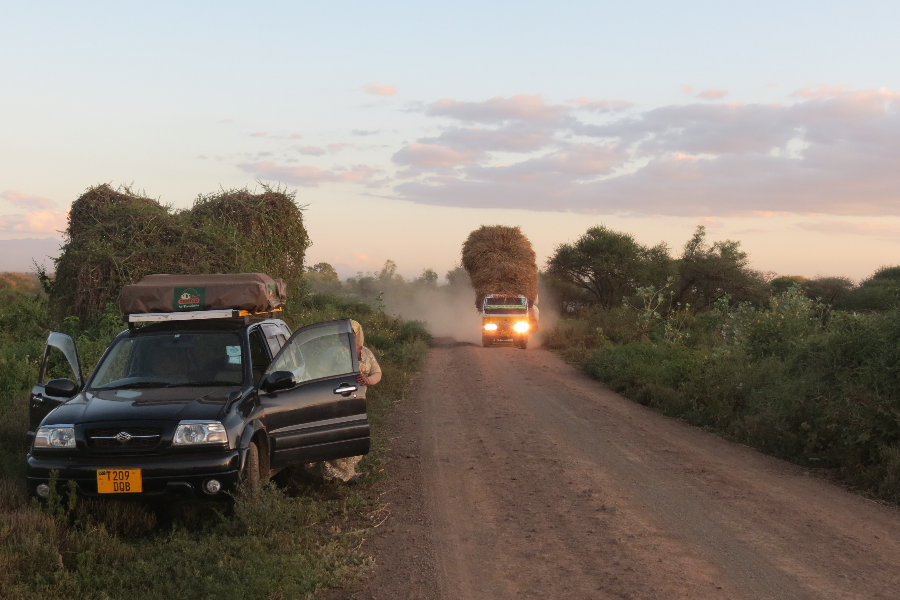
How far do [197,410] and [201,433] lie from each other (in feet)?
0.73

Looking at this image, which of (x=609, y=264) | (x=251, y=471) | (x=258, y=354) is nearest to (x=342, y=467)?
(x=258, y=354)

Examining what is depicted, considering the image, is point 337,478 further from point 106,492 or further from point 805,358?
point 805,358

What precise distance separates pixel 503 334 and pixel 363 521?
22.8m

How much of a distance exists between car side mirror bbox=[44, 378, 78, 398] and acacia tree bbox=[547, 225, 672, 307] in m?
42.8

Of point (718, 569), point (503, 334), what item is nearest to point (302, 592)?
point (718, 569)

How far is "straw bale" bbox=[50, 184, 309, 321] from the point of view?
16016 mm

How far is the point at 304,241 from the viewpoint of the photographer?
20.8 m

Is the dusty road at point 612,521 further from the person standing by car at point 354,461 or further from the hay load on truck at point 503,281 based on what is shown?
the hay load on truck at point 503,281

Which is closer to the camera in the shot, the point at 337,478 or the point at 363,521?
the point at 363,521

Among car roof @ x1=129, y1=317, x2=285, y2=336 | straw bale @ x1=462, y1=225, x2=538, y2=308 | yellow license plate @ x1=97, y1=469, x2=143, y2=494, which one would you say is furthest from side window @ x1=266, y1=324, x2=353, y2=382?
straw bale @ x1=462, y1=225, x2=538, y2=308

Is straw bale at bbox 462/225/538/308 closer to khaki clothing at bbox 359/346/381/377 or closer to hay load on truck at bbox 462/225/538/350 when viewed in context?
→ hay load on truck at bbox 462/225/538/350

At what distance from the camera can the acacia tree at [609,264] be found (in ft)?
158

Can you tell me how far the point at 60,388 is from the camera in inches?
273

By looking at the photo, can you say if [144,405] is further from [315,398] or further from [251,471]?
[315,398]
